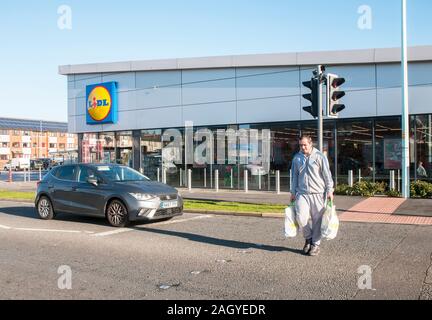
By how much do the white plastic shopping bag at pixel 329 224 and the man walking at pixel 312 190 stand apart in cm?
9

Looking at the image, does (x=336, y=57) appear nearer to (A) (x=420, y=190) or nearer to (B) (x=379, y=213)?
(A) (x=420, y=190)

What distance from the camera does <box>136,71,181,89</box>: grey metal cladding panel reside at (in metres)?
23.5

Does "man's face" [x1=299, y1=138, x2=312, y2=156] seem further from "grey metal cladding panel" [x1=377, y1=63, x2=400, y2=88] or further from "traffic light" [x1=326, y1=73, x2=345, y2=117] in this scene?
"grey metal cladding panel" [x1=377, y1=63, x2=400, y2=88]

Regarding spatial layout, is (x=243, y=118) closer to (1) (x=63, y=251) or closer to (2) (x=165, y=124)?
(2) (x=165, y=124)

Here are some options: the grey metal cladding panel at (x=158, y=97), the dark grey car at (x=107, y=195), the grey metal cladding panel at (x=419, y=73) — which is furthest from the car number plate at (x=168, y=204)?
the grey metal cladding panel at (x=158, y=97)

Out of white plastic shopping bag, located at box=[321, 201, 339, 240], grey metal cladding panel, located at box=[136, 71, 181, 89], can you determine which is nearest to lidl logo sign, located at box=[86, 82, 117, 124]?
grey metal cladding panel, located at box=[136, 71, 181, 89]

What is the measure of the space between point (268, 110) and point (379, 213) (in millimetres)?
9494

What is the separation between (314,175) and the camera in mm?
7164

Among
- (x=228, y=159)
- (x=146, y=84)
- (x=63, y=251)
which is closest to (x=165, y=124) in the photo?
(x=146, y=84)

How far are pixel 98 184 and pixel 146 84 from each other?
1434 centimetres

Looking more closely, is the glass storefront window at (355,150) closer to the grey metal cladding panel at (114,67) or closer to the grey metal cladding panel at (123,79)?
the grey metal cladding panel at (123,79)

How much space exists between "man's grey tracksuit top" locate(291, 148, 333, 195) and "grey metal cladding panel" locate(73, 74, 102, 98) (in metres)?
21.1

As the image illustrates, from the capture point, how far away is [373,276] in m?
5.99

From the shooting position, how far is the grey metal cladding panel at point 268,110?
20.2m
